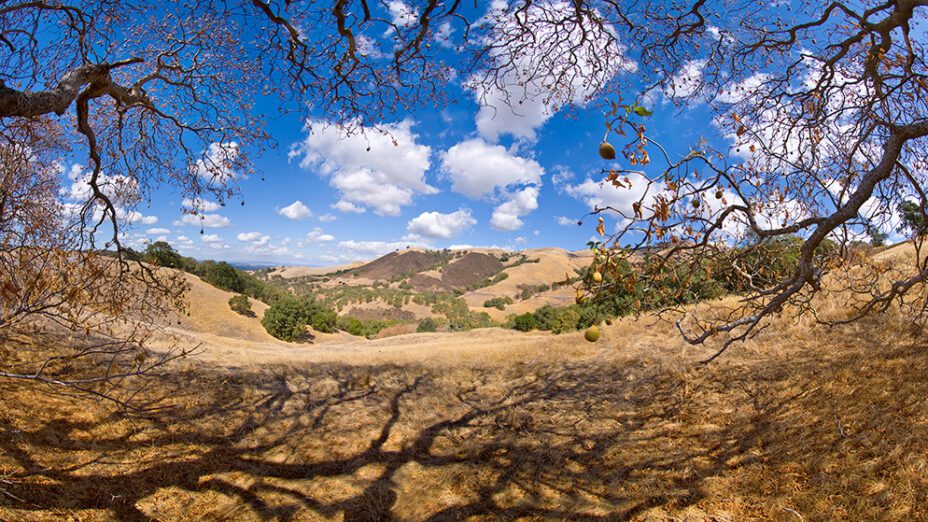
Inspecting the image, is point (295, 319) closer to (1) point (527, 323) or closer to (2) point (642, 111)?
(1) point (527, 323)

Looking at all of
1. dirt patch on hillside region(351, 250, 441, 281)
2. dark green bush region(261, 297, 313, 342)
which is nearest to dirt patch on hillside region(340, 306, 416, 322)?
dark green bush region(261, 297, 313, 342)

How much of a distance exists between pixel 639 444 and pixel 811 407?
1.99 m

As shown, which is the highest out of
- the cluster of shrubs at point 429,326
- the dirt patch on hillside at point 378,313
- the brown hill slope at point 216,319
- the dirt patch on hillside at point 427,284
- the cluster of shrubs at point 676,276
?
the dirt patch on hillside at point 427,284

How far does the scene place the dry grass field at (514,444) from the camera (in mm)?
3736

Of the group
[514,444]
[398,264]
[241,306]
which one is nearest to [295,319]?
[241,306]

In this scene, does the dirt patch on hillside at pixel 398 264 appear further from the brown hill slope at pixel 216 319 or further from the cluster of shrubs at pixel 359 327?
the brown hill slope at pixel 216 319

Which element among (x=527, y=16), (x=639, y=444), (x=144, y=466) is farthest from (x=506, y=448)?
(x=527, y=16)

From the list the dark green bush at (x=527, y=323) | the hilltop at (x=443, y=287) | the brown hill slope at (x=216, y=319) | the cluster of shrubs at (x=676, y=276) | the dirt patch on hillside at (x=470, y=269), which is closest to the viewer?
the cluster of shrubs at (x=676, y=276)

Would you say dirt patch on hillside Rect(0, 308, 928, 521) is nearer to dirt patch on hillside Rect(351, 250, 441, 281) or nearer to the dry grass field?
the dry grass field

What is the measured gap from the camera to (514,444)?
5.55 meters

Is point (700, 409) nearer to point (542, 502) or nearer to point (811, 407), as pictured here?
point (811, 407)

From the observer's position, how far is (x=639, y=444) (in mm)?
5207

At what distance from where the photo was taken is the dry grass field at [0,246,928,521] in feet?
12.3

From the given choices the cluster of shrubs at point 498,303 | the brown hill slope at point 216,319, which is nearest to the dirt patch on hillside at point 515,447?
the brown hill slope at point 216,319
